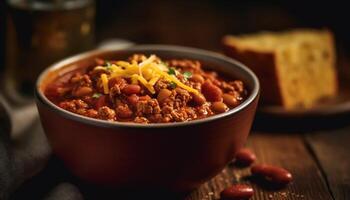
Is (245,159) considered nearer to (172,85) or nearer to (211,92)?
(211,92)

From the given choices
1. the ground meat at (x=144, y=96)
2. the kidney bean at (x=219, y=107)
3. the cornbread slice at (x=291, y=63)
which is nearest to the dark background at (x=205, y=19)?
the cornbread slice at (x=291, y=63)

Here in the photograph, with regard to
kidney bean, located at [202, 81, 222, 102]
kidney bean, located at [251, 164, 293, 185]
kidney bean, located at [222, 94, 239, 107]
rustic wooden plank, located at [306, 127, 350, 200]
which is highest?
kidney bean, located at [202, 81, 222, 102]

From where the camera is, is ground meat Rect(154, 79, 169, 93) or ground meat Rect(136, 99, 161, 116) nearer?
ground meat Rect(136, 99, 161, 116)

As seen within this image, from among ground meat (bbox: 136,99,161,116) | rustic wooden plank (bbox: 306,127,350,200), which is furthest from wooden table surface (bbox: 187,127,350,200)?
ground meat (bbox: 136,99,161,116)

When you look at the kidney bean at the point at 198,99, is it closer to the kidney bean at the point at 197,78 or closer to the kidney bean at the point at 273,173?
the kidney bean at the point at 197,78

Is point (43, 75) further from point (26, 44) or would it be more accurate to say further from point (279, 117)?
point (279, 117)

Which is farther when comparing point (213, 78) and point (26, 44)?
point (26, 44)

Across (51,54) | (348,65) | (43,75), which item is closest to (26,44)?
(51,54)

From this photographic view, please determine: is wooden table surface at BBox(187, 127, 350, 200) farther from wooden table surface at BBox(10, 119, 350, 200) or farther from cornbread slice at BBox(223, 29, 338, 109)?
cornbread slice at BBox(223, 29, 338, 109)
